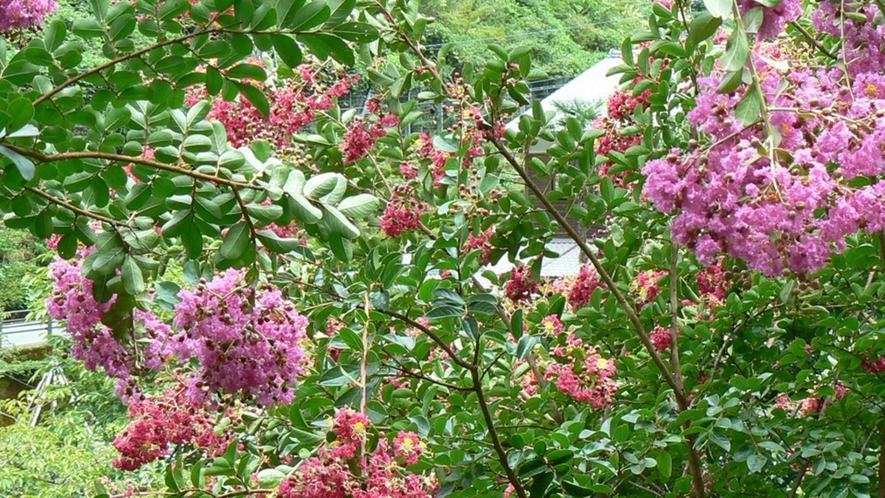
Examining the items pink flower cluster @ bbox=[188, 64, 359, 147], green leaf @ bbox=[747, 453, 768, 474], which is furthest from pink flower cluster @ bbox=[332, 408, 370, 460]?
pink flower cluster @ bbox=[188, 64, 359, 147]

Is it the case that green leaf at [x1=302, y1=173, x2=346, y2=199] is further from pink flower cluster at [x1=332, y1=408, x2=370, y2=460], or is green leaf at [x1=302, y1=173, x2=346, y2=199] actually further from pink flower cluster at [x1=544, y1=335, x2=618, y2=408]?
pink flower cluster at [x1=544, y1=335, x2=618, y2=408]

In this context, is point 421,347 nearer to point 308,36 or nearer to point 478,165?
point 308,36

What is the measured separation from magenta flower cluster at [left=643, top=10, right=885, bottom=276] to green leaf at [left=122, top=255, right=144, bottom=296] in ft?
1.71

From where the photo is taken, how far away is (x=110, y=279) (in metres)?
1.00

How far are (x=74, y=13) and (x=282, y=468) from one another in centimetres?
707

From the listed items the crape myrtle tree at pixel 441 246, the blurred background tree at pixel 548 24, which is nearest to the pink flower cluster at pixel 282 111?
the crape myrtle tree at pixel 441 246

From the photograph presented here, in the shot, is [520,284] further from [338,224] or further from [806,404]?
[338,224]

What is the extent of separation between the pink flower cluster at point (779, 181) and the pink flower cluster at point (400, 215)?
31.2 inches

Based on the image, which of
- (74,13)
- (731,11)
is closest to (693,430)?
(731,11)

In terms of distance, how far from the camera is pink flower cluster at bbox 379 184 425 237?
1.55m

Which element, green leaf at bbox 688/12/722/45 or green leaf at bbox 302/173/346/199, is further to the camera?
green leaf at bbox 302/173/346/199

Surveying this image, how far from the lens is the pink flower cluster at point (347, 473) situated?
71 centimetres

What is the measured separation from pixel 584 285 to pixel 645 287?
11 centimetres

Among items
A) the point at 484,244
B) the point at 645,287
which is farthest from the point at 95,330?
the point at 645,287
